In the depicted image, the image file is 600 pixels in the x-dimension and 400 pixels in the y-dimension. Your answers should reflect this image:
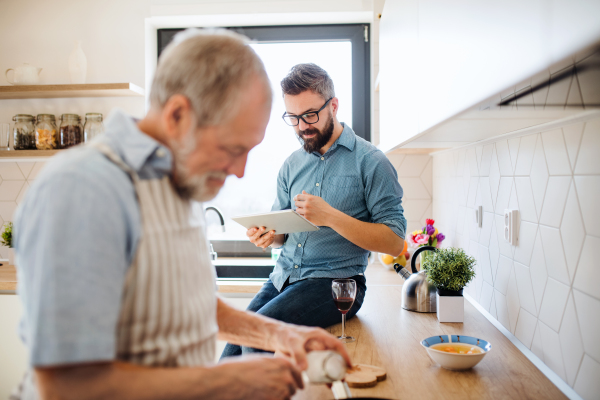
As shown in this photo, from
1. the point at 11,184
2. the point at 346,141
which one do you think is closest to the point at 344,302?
the point at 346,141

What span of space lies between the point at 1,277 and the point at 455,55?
258cm

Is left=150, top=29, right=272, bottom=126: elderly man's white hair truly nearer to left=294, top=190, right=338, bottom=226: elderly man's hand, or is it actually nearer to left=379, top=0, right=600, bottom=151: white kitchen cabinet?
Result: left=379, top=0, right=600, bottom=151: white kitchen cabinet

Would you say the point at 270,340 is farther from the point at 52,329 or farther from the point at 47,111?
the point at 47,111

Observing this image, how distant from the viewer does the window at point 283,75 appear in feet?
9.81

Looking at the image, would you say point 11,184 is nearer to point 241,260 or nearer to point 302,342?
point 241,260

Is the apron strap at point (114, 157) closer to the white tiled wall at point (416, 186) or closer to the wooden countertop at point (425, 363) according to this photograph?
the wooden countertop at point (425, 363)

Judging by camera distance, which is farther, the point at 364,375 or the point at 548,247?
the point at 548,247

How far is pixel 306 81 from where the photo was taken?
1.71 metres

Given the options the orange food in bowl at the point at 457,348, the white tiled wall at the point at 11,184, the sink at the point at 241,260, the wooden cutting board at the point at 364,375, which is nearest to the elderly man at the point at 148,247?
the wooden cutting board at the point at 364,375

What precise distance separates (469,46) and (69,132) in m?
2.56

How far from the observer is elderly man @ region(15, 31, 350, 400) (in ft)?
1.83

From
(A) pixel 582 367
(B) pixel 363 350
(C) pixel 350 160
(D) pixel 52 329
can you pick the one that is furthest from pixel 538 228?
(D) pixel 52 329

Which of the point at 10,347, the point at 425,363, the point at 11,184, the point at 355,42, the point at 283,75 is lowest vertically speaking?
the point at 10,347

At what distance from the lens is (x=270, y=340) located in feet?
3.16
